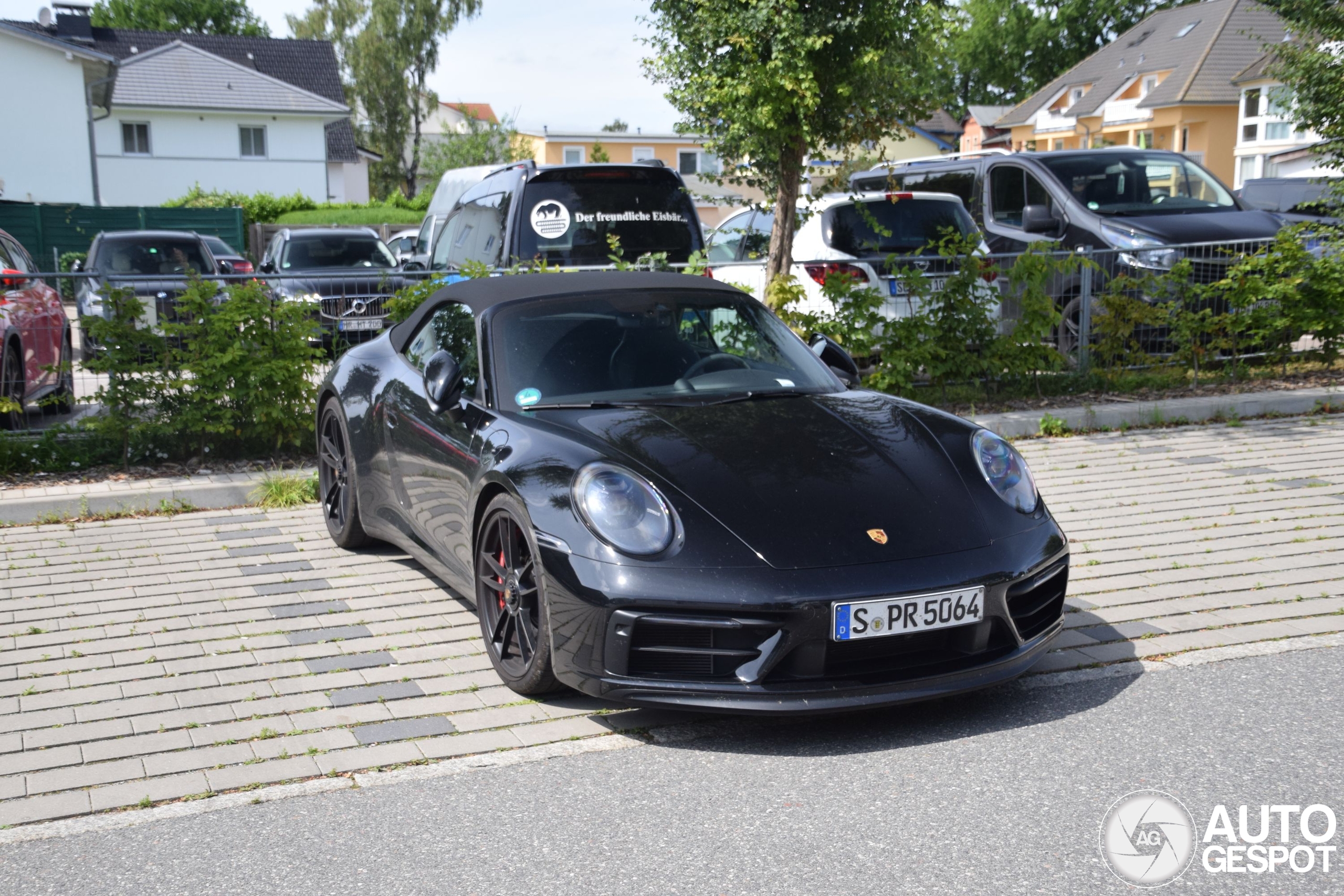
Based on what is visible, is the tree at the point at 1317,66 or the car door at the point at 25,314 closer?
the car door at the point at 25,314

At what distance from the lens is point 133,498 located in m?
7.58

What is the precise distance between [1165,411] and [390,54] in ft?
188

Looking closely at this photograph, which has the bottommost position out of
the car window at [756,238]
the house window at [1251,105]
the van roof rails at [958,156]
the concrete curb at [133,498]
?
the concrete curb at [133,498]

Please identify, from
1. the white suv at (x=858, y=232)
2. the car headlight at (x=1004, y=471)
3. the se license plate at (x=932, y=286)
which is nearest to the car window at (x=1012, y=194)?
the white suv at (x=858, y=232)

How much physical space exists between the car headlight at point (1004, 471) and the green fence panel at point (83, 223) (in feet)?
93.9

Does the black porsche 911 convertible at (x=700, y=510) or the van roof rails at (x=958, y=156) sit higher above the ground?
the van roof rails at (x=958, y=156)

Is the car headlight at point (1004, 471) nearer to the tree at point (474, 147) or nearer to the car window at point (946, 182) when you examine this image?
the car window at point (946, 182)

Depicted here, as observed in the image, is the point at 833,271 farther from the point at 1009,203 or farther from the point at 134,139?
the point at 134,139

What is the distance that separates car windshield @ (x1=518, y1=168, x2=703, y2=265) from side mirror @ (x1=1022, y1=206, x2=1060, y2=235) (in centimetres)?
377

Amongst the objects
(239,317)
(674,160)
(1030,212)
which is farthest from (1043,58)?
(239,317)

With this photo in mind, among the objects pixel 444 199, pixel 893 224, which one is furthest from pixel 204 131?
pixel 893 224

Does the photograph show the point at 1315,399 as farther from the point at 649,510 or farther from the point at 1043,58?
the point at 1043,58

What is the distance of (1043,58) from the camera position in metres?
86.2

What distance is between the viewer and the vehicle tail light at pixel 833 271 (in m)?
9.57
